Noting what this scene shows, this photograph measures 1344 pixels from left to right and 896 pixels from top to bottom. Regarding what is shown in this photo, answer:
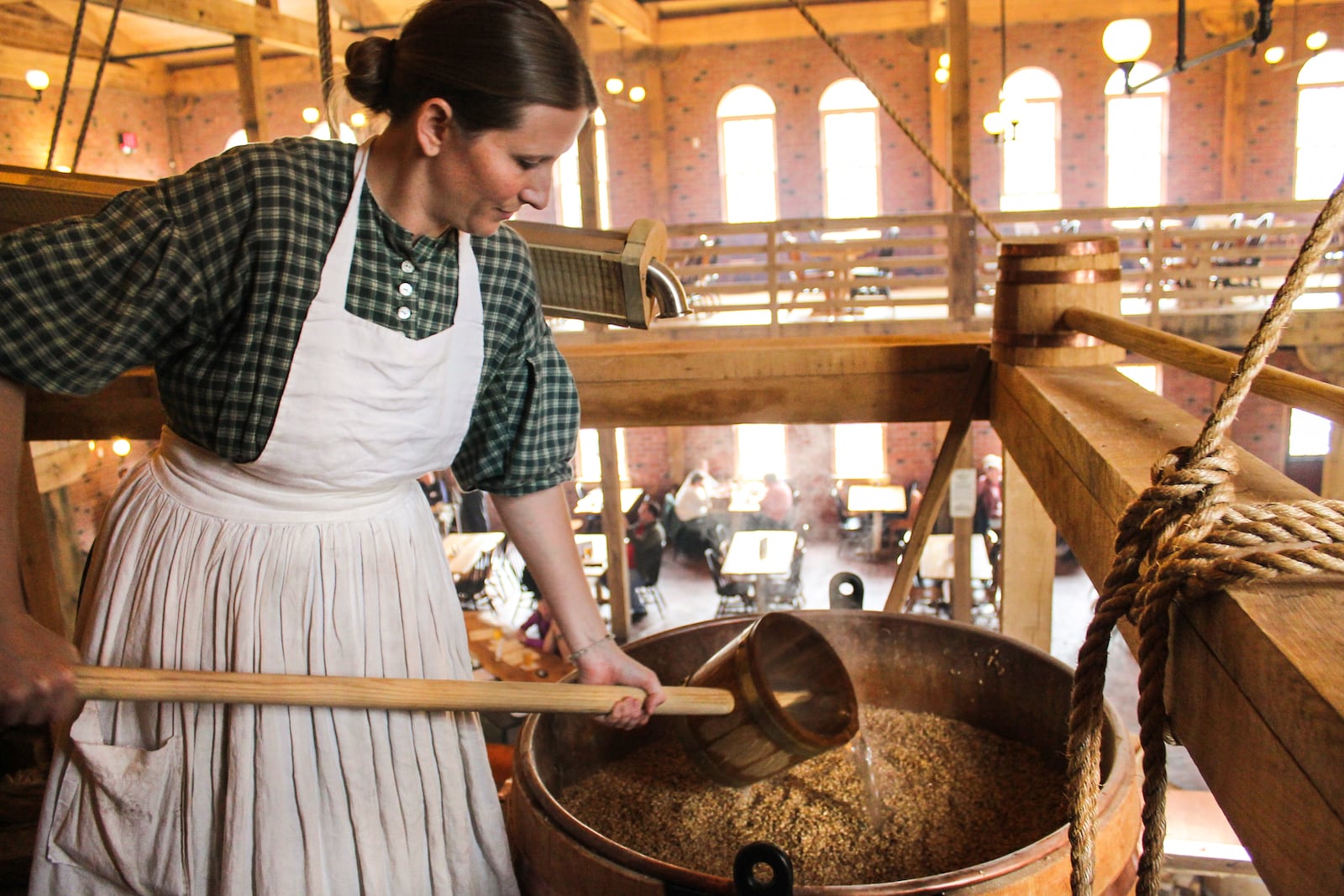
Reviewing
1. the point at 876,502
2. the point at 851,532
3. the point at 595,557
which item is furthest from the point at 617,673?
the point at 851,532

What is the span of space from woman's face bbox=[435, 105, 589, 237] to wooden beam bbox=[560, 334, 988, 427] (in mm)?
1146

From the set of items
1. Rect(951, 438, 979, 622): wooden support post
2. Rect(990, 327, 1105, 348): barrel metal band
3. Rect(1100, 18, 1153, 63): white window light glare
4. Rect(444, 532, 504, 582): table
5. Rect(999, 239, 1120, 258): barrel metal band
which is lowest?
Rect(444, 532, 504, 582): table

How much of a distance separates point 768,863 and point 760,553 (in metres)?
7.82

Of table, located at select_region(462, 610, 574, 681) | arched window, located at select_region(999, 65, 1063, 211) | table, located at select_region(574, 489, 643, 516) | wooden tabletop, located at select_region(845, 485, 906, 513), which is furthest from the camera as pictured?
arched window, located at select_region(999, 65, 1063, 211)

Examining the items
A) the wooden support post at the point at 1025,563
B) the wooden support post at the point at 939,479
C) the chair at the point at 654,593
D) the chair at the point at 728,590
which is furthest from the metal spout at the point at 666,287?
the chair at the point at 654,593

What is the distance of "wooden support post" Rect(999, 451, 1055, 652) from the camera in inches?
89.4

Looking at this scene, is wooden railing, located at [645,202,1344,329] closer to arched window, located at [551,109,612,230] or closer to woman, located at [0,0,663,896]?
arched window, located at [551,109,612,230]

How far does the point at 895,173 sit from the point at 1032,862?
11.1 meters

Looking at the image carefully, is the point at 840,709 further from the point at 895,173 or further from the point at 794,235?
the point at 794,235

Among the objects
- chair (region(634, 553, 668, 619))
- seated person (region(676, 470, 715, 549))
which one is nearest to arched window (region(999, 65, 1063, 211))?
seated person (region(676, 470, 715, 549))

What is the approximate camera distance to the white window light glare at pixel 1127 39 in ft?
18.6

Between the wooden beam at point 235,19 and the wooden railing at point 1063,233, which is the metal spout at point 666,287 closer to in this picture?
the wooden beam at point 235,19

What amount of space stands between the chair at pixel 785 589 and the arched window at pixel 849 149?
462cm

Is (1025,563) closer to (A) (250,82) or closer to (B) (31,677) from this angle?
(B) (31,677)
